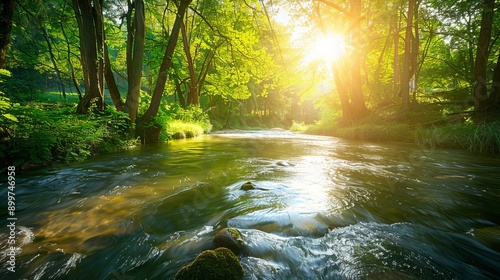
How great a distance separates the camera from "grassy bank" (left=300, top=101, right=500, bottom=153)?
6.69 m

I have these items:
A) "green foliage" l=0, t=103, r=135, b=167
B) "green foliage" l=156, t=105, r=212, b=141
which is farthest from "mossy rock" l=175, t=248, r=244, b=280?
"green foliage" l=156, t=105, r=212, b=141

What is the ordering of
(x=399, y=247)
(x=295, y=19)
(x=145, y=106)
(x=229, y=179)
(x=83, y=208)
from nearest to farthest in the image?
(x=399, y=247) → (x=83, y=208) → (x=229, y=179) → (x=145, y=106) → (x=295, y=19)

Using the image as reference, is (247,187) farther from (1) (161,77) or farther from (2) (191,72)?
(2) (191,72)

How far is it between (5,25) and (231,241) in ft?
19.0

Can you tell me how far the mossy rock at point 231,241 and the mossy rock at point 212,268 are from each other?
25 centimetres

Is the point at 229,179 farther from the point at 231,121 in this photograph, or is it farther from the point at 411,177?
the point at 231,121

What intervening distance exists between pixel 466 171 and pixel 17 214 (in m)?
7.10

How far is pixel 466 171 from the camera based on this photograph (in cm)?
444

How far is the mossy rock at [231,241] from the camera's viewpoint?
1.72m

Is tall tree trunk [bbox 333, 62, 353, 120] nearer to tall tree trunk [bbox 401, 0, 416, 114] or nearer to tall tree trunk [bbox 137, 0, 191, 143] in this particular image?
tall tree trunk [bbox 401, 0, 416, 114]

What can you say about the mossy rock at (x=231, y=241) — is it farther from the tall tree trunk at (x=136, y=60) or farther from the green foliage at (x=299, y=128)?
the green foliage at (x=299, y=128)

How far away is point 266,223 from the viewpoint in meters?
2.25

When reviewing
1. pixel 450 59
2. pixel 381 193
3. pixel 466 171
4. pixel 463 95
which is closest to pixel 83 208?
pixel 381 193

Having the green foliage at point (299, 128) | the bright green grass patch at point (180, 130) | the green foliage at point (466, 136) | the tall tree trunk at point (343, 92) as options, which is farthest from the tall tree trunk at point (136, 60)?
the green foliage at point (299, 128)
